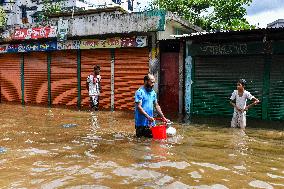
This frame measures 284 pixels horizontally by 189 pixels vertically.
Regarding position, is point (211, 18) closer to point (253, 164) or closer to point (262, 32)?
point (262, 32)

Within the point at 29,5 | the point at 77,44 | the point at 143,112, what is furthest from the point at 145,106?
the point at 29,5

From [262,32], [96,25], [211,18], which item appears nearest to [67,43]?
[96,25]

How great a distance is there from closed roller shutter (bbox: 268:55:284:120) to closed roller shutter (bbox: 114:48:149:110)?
5.42 m

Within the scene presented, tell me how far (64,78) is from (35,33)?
2.83 meters

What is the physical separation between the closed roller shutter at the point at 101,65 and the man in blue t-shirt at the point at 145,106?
29.5 ft

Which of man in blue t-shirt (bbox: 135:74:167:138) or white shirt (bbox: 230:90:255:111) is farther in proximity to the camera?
white shirt (bbox: 230:90:255:111)

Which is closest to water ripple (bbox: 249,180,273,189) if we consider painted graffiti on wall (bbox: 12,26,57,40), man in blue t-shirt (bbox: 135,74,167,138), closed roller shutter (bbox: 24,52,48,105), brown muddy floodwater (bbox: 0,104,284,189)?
brown muddy floodwater (bbox: 0,104,284,189)

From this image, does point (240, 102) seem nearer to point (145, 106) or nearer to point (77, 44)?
point (145, 106)

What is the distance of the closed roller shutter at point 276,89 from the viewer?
41.5 feet

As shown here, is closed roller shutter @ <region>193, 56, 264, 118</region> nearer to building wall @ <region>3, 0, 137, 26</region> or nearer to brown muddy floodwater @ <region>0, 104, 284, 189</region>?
brown muddy floodwater @ <region>0, 104, 284, 189</region>

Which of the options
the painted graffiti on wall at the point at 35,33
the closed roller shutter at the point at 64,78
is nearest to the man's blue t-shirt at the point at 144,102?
the closed roller shutter at the point at 64,78

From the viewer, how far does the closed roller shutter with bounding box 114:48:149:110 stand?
15625 millimetres

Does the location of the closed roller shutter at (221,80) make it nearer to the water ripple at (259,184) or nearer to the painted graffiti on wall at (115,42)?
the painted graffiti on wall at (115,42)

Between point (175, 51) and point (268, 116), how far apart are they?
4.88 metres
